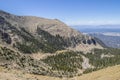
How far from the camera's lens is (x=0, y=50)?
118688 mm

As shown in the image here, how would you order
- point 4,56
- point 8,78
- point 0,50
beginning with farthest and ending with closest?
point 0,50
point 4,56
point 8,78

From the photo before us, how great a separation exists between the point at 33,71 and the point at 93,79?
26882 mm

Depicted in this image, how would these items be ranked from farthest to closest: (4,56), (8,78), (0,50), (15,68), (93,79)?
1. (0,50)
2. (4,56)
3. (15,68)
4. (93,79)
5. (8,78)

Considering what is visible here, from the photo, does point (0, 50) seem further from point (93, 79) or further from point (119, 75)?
point (119, 75)

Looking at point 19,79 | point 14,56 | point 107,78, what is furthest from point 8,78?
point 14,56

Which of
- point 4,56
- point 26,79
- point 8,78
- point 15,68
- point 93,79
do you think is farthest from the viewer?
point 4,56

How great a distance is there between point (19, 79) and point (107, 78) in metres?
29.5

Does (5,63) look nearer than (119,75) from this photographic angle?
No

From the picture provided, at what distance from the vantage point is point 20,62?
115625mm

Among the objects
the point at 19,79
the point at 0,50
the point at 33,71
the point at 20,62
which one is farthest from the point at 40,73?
the point at 19,79

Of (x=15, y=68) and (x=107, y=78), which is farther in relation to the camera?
(x=15, y=68)

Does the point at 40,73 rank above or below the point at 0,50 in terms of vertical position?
below

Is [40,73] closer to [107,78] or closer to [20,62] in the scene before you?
[20,62]

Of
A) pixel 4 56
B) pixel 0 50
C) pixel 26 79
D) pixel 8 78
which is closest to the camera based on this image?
pixel 8 78
